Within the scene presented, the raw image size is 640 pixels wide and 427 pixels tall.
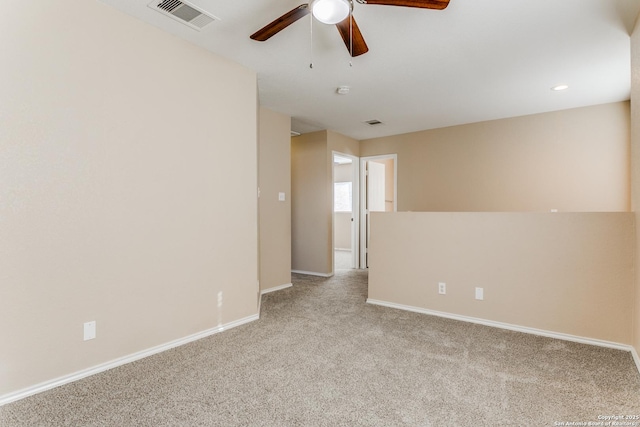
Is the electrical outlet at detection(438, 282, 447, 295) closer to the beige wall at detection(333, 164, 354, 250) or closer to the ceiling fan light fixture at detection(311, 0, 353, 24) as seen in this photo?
the ceiling fan light fixture at detection(311, 0, 353, 24)

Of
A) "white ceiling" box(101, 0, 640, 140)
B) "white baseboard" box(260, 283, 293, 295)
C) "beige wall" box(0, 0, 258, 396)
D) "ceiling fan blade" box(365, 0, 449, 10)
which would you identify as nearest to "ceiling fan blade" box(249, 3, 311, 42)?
"white ceiling" box(101, 0, 640, 140)

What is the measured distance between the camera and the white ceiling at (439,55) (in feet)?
7.52

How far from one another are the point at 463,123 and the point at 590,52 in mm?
2213

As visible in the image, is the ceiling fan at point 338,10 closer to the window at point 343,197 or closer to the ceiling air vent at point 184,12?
the ceiling air vent at point 184,12

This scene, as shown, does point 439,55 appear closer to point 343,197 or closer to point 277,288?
point 277,288

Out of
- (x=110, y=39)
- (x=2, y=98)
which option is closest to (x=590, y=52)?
(x=110, y=39)

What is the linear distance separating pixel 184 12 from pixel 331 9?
1200 mm

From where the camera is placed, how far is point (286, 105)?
4250 mm

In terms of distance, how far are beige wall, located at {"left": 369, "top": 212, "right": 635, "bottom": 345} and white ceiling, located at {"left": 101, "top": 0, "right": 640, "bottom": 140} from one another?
1429 mm

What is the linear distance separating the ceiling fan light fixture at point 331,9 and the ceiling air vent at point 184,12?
99 centimetres

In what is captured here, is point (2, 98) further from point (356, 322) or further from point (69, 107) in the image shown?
point (356, 322)

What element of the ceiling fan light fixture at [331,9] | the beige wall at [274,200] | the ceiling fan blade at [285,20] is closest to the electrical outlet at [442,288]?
the beige wall at [274,200]

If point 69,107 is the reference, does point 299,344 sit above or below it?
below

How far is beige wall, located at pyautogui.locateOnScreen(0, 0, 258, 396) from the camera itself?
188cm
